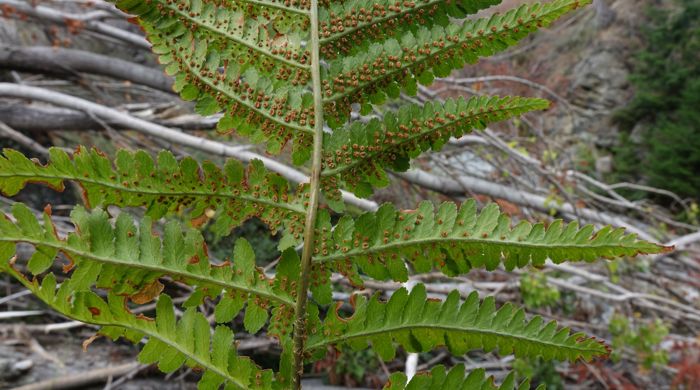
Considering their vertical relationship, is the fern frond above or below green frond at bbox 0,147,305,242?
below

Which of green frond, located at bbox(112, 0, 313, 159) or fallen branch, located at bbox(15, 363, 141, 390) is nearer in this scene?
green frond, located at bbox(112, 0, 313, 159)

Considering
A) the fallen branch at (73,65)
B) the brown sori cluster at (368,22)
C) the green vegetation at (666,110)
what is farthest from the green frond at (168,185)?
the green vegetation at (666,110)

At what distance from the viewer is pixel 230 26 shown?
41.6 inches

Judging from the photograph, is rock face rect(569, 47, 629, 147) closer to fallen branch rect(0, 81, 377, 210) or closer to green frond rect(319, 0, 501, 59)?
fallen branch rect(0, 81, 377, 210)

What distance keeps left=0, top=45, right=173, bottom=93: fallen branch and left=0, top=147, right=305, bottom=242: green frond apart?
316 centimetres

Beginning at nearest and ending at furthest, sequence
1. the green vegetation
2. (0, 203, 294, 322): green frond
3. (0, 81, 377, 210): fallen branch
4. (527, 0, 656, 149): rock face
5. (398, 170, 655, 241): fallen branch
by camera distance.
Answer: (0, 203, 294, 322): green frond, (0, 81, 377, 210): fallen branch, (398, 170, 655, 241): fallen branch, the green vegetation, (527, 0, 656, 149): rock face

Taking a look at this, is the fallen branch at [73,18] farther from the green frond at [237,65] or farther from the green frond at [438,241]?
the green frond at [438,241]

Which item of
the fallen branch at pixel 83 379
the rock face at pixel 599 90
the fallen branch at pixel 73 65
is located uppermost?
the fallen branch at pixel 73 65

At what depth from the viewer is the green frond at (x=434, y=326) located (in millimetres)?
928

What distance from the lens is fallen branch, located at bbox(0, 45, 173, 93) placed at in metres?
3.95

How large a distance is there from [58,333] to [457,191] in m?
3.33

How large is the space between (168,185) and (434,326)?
1.86 feet

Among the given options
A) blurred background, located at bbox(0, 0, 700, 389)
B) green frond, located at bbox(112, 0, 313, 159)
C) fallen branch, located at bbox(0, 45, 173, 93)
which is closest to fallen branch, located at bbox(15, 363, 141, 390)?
blurred background, located at bbox(0, 0, 700, 389)

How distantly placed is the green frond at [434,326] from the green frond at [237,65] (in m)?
0.34
